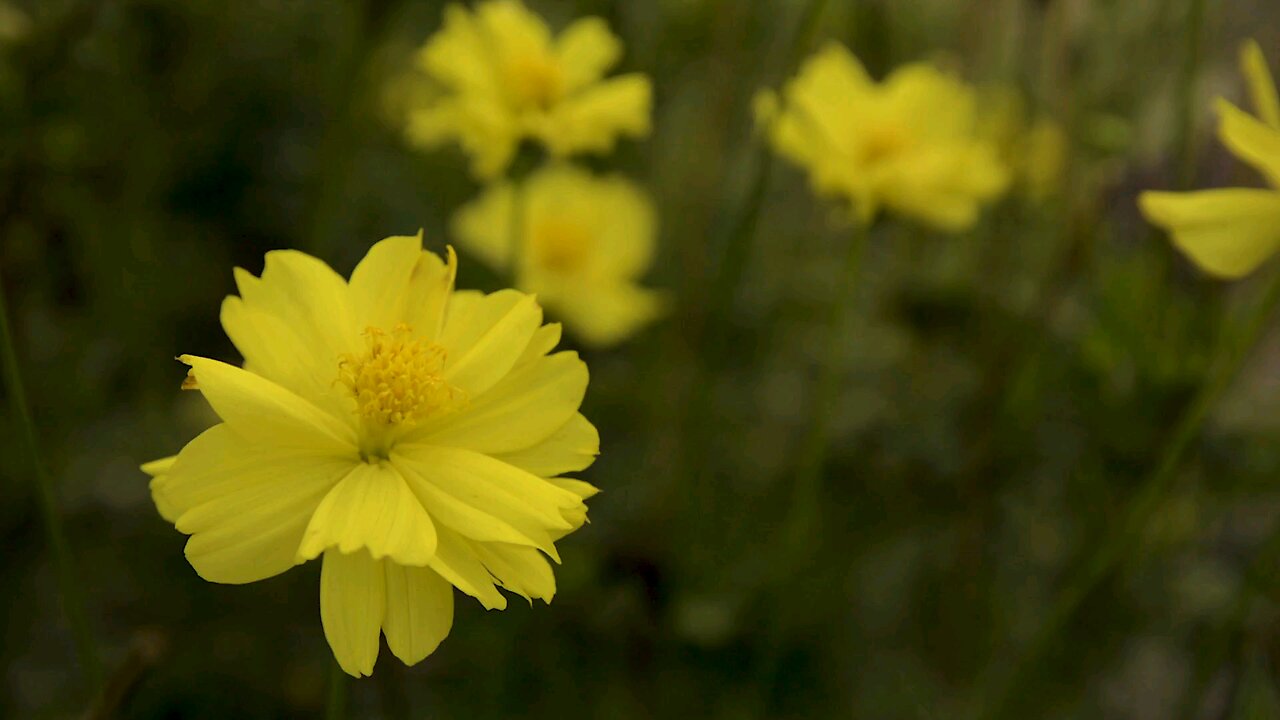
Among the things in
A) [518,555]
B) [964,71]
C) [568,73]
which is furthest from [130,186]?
[964,71]

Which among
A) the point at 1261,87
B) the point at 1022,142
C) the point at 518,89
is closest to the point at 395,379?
the point at 518,89

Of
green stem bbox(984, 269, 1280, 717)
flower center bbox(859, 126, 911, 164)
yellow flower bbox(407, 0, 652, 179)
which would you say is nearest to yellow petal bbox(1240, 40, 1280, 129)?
green stem bbox(984, 269, 1280, 717)

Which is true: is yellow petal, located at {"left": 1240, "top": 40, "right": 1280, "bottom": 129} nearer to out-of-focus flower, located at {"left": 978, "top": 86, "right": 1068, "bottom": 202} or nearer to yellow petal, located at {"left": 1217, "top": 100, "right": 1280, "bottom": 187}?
yellow petal, located at {"left": 1217, "top": 100, "right": 1280, "bottom": 187}

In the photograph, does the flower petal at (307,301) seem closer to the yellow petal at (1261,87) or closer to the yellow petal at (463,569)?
the yellow petal at (463,569)

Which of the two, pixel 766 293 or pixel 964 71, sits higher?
pixel 964 71

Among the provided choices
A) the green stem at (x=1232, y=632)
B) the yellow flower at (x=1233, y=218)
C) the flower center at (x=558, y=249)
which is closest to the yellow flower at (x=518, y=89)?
the flower center at (x=558, y=249)

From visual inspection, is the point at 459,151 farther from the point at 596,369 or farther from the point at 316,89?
the point at 596,369

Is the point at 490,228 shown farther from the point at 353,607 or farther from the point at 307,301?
the point at 353,607
